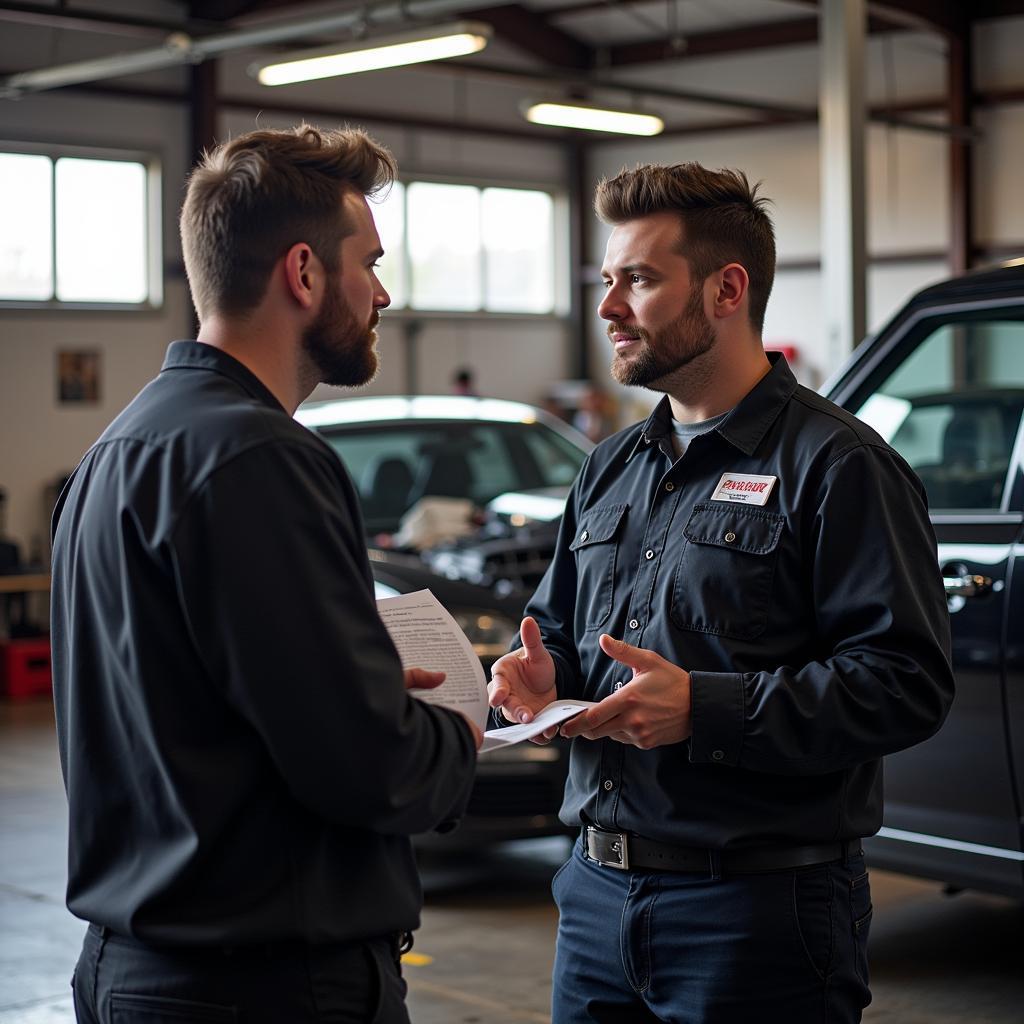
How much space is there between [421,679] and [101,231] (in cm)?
1270

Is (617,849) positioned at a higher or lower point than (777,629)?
lower

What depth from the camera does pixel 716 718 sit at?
2.03 metres

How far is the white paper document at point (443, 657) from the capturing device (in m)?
1.86

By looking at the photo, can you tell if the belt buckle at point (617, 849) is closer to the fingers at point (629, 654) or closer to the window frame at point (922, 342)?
the fingers at point (629, 654)

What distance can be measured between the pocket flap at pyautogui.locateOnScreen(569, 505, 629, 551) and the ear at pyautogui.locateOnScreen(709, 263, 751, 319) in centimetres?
34

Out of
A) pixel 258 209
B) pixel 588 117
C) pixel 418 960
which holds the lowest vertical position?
pixel 418 960

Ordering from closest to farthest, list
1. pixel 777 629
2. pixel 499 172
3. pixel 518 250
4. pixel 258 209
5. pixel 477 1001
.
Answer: pixel 258 209, pixel 777 629, pixel 477 1001, pixel 499 172, pixel 518 250

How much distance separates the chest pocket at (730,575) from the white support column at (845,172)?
14.9ft

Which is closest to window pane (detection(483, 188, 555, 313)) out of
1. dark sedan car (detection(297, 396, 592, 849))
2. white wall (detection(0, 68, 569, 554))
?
white wall (detection(0, 68, 569, 554))

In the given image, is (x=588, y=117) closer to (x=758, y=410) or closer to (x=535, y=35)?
(x=535, y=35)

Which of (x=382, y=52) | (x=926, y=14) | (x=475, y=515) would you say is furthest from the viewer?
(x=926, y=14)

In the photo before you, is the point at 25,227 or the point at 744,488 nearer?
the point at 744,488

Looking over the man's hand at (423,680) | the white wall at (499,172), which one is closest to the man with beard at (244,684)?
the man's hand at (423,680)

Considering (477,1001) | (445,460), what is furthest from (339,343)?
(445,460)
